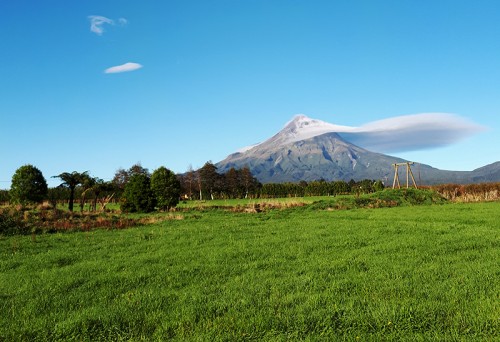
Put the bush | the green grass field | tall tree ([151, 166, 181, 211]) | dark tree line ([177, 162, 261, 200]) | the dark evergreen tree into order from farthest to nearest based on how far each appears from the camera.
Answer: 1. dark tree line ([177, 162, 261, 200])
2. tall tree ([151, 166, 181, 211])
3. the dark evergreen tree
4. the bush
5. the green grass field

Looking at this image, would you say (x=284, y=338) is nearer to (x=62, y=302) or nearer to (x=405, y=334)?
(x=405, y=334)

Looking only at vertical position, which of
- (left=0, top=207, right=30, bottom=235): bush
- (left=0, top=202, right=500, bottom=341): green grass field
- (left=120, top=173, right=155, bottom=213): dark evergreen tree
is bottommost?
(left=0, top=202, right=500, bottom=341): green grass field

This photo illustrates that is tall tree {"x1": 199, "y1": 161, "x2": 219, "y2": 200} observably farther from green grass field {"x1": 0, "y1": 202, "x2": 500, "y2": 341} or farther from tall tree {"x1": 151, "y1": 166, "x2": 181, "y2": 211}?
green grass field {"x1": 0, "y1": 202, "x2": 500, "y2": 341}

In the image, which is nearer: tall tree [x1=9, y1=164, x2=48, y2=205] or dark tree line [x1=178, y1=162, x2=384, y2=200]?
tall tree [x1=9, y1=164, x2=48, y2=205]

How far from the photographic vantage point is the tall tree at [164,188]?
41.2 meters

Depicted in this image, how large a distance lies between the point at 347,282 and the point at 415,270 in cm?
194

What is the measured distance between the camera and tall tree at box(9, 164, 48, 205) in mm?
43969

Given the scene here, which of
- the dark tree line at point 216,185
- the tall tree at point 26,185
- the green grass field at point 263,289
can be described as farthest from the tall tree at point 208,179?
the green grass field at point 263,289

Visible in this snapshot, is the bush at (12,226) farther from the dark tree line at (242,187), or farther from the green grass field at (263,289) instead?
the dark tree line at (242,187)

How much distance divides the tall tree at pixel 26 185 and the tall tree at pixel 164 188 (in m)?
14.1

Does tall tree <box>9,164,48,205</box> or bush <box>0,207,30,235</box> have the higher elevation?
tall tree <box>9,164,48,205</box>

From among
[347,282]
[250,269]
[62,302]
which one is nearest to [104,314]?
[62,302]

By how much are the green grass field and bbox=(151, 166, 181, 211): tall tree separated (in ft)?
83.6

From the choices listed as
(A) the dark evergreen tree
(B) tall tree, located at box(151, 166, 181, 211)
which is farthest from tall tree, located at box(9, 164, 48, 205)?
(B) tall tree, located at box(151, 166, 181, 211)
